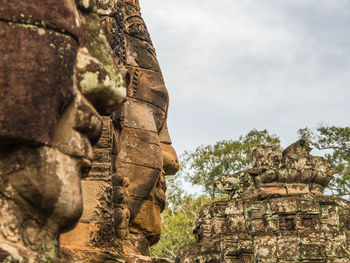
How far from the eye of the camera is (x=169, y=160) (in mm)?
6387

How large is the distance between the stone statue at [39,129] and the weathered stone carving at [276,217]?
8.64 m

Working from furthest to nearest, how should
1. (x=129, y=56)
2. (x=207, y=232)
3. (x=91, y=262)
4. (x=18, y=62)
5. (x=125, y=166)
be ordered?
(x=207, y=232) → (x=129, y=56) → (x=125, y=166) → (x=91, y=262) → (x=18, y=62)

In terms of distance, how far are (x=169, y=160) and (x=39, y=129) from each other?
4.61m

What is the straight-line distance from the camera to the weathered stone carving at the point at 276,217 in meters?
10.1

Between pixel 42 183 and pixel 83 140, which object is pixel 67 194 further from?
pixel 83 140

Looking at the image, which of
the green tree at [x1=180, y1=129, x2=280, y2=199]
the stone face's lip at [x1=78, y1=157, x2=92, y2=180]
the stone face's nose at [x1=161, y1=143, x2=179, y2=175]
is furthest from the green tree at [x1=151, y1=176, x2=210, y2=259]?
the stone face's lip at [x1=78, y1=157, x2=92, y2=180]

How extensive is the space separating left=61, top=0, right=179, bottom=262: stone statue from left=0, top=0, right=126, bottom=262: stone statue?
4.98ft

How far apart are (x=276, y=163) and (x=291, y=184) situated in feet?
1.89

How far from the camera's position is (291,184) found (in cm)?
1164

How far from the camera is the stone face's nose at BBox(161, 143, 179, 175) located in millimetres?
6383

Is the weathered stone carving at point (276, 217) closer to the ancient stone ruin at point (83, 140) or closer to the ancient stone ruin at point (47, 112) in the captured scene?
the ancient stone ruin at point (83, 140)

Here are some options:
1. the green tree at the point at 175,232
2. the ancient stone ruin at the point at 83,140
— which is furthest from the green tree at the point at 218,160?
the ancient stone ruin at the point at 83,140

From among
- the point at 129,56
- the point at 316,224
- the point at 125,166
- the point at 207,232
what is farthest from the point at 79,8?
the point at 207,232

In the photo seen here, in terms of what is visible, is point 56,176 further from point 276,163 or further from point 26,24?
point 276,163
